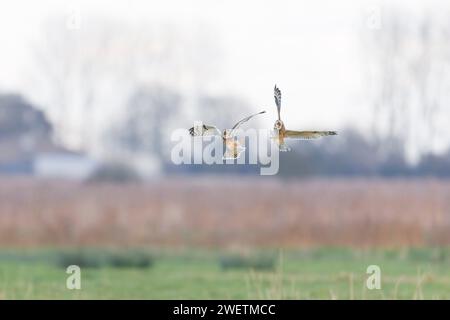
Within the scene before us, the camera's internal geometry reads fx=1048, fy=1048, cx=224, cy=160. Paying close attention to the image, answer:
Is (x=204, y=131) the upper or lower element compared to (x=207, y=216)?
upper

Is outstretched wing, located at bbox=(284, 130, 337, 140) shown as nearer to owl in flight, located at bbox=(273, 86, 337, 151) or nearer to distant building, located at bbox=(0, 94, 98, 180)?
owl in flight, located at bbox=(273, 86, 337, 151)

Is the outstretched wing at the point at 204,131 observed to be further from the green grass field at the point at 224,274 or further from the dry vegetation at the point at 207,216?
the dry vegetation at the point at 207,216

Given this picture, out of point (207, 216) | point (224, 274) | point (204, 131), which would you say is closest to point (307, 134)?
point (204, 131)

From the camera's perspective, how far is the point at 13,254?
46.8 feet

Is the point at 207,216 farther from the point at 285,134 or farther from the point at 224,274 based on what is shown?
the point at 285,134

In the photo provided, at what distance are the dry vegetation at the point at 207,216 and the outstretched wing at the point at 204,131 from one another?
9362 mm

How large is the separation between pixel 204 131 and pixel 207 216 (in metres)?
10.2

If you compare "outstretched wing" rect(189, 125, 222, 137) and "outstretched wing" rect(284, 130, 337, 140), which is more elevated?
"outstretched wing" rect(189, 125, 222, 137)

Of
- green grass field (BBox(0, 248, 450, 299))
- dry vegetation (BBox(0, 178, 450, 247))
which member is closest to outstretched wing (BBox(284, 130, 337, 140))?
green grass field (BBox(0, 248, 450, 299))

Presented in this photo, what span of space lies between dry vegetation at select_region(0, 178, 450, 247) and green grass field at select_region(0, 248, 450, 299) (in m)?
0.36

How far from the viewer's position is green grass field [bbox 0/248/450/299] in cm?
935

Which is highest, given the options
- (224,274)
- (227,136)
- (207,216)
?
(227,136)

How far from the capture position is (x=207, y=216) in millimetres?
15078
